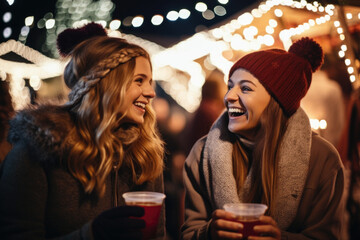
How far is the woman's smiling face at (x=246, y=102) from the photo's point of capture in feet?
7.74

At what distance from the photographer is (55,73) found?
22.5 ft

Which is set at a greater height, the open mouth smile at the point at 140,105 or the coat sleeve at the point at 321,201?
the open mouth smile at the point at 140,105

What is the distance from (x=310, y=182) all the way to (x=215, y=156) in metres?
0.68

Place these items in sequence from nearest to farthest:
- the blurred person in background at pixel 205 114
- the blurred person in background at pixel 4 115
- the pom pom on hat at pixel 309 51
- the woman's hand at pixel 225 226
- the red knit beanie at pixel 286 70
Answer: the woman's hand at pixel 225 226
the red knit beanie at pixel 286 70
the pom pom on hat at pixel 309 51
the blurred person in background at pixel 4 115
the blurred person in background at pixel 205 114

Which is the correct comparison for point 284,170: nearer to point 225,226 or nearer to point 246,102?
point 246,102

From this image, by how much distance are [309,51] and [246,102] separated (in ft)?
2.17

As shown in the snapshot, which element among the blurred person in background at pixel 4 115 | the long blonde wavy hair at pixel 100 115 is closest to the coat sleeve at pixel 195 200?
the long blonde wavy hair at pixel 100 115

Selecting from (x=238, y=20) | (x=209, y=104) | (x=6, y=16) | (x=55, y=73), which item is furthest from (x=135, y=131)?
(x=55, y=73)

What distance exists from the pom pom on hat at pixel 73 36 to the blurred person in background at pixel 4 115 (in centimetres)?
103

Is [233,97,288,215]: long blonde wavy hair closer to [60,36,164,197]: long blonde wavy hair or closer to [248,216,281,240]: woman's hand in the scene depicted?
[248,216,281,240]: woman's hand

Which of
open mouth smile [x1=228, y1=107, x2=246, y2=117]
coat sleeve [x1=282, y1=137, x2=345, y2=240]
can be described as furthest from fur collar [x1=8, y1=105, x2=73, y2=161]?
coat sleeve [x1=282, y1=137, x2=345, y2=240]

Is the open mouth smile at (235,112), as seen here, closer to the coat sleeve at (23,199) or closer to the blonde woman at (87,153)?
the blonde woman at (87,153)

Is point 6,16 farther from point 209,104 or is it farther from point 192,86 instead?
point 192,86

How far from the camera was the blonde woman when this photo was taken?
70.1 inches
